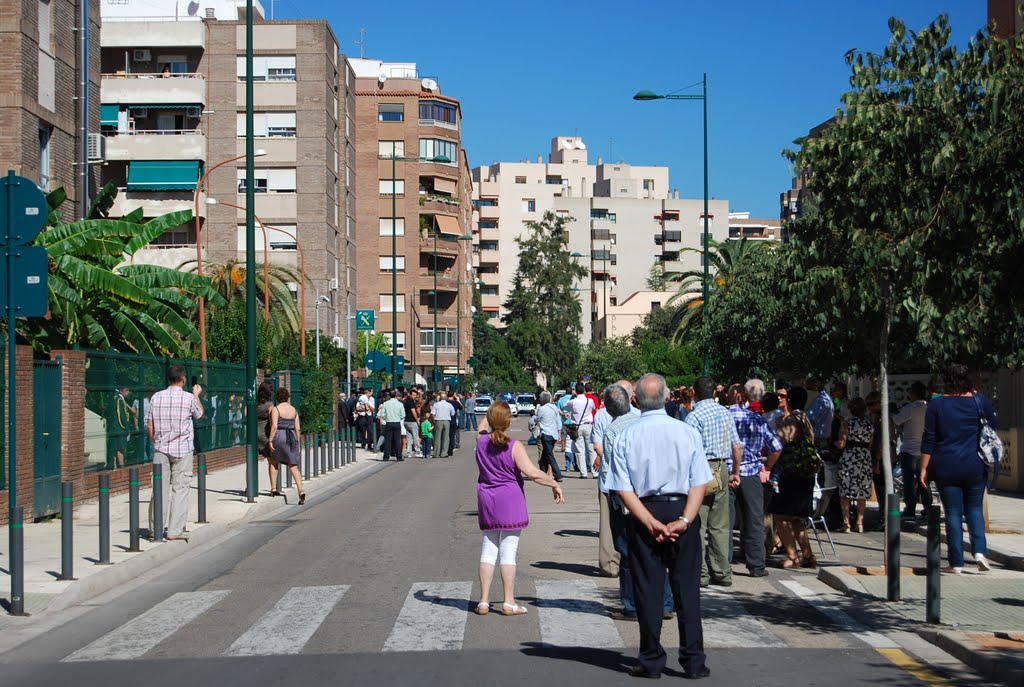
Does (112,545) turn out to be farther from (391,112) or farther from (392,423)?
(391,112)

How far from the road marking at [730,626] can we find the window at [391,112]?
82.3 metres

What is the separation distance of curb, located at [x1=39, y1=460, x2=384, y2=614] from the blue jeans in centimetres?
763

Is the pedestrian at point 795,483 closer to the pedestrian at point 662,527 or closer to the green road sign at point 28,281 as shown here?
the pedestrian at point 662,527

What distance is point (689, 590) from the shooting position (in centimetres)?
758

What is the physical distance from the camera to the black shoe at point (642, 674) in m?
7.65

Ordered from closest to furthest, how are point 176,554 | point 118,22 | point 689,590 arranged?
point 689,590 → point 176,554 → point 118,22

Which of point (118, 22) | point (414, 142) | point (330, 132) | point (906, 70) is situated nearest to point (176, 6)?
point (118, 22)

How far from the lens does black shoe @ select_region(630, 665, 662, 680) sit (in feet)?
25.1

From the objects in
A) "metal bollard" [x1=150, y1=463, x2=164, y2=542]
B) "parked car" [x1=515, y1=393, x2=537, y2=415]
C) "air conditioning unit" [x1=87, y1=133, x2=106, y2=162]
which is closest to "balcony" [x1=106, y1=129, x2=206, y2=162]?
"air conditioning unit" [x1=87, y1=133, x2=106, y2=162]

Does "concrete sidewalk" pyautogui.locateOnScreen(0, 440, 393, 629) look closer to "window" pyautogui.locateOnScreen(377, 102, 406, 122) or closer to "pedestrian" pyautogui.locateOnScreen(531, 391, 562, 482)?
"pedestrian" pyautogui.locateOnScreen(531, 391, 562, 482)

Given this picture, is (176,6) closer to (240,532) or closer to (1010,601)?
(240,532)

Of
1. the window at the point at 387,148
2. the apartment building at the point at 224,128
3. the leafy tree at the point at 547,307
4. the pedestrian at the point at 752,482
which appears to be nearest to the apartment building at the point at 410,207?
the window at the point at 387,148

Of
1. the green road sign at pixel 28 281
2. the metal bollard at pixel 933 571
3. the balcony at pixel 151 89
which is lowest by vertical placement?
the metal bollard at pixel 933 571

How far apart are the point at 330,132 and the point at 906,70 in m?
59.6
